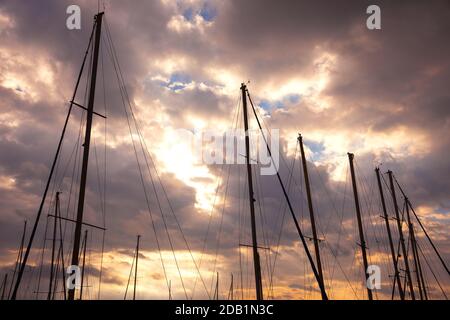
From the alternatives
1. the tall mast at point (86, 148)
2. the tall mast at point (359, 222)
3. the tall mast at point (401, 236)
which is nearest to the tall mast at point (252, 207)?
the tall mast at point (86, 148)

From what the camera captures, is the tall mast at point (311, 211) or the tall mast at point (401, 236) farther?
the tall mast at point (401, 236)

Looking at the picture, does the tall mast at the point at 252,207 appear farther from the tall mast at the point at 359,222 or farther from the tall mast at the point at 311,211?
the tall mast at the point at 359,222

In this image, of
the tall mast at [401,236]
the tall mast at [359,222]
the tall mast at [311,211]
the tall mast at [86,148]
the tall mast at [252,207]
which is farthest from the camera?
the tall mast at [401,236]

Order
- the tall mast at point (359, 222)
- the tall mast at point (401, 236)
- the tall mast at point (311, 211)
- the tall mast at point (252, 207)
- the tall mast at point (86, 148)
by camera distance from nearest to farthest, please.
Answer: the tall mast at point (86, 148) < the tall mast at point (252, 207) < the tall mast at point (311, 211) < the tall mast at point (359, 222) < the tall mast at point (401, 236)

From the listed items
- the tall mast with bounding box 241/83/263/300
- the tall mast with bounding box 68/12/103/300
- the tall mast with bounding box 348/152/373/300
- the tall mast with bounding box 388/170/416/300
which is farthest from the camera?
the tall mast with bounding box 388/170/416/300

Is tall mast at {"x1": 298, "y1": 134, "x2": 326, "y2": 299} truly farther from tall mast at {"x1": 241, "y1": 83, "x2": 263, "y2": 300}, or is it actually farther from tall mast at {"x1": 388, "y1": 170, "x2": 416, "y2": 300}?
tall mast at {"x1": 388, "y1": 170, "x2": 416, "y2": 300}

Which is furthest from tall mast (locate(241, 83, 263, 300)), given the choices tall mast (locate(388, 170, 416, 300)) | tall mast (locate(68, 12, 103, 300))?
tall mast (locate(388, 170, 416, 300))

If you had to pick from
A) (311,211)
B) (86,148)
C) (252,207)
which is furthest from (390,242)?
A: (86,148)

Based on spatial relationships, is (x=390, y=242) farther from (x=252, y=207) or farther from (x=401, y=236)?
(x=252, y=207)

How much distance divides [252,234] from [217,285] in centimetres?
6188
